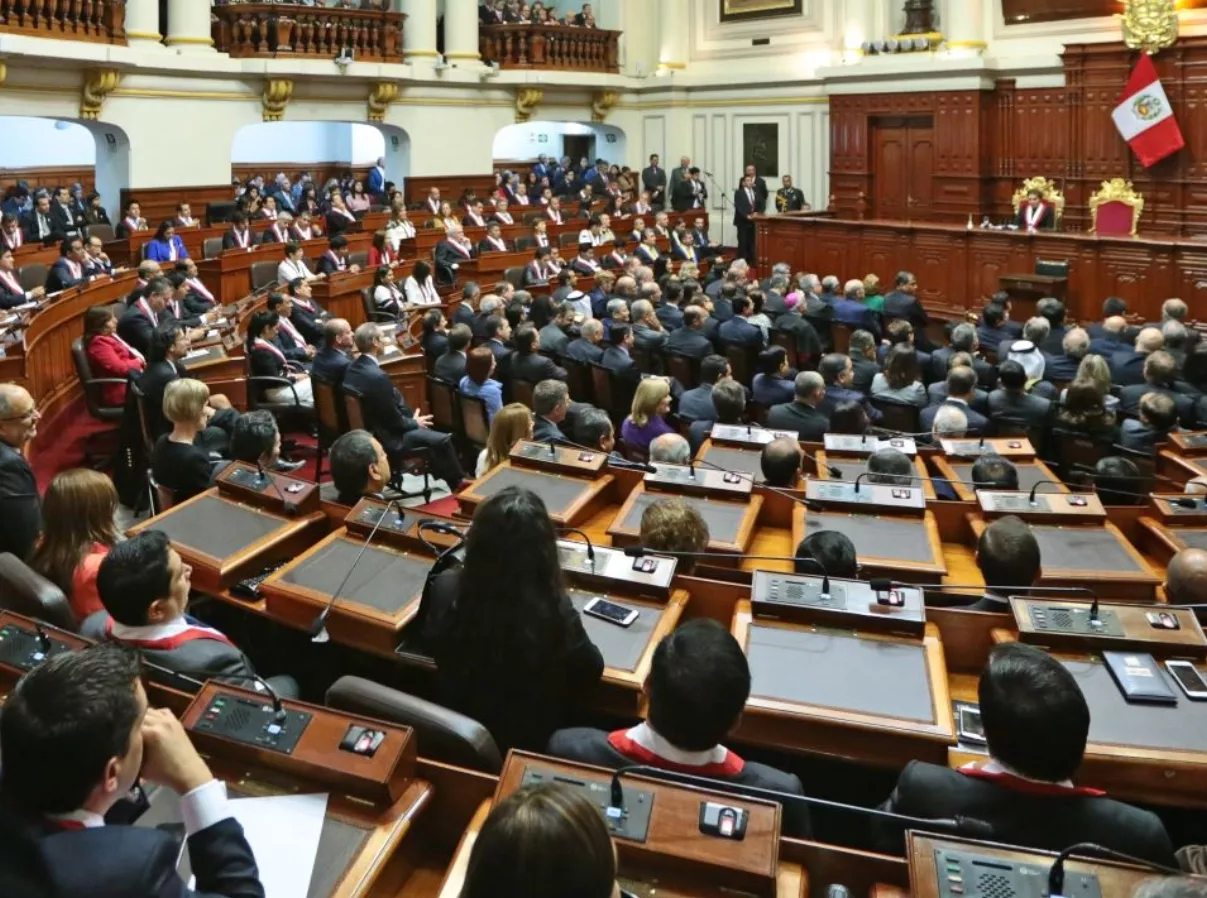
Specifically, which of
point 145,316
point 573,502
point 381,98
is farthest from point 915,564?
point 381,98

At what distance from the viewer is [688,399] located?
269 inches

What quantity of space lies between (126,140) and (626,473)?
10.8 metres

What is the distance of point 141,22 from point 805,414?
34.4ft

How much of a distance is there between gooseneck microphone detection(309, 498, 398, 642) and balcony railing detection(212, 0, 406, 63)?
12206 millimetres

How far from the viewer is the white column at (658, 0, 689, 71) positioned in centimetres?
1859

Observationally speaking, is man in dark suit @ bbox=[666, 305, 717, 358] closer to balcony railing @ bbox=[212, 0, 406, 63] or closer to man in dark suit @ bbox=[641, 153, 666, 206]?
balcony railing @ bbox=[212, 0, 406, 63]

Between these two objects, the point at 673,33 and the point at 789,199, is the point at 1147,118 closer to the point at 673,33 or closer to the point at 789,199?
the point at 789,199

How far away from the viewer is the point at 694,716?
2.30 metres

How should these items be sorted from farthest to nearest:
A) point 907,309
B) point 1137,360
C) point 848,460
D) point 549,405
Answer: point 907,309 → point 1137,360 → point 549,405 → point 848,460

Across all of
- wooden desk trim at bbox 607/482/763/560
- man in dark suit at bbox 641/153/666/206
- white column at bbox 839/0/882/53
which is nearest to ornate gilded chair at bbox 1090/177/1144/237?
white column at bbox 839/0/882/53

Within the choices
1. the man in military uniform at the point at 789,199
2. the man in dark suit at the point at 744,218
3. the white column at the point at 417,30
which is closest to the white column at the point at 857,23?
the man in military uniform at the point at 789,199

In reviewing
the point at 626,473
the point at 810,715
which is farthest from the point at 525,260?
the point at 810,715

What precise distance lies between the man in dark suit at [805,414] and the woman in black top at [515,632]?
3.68m

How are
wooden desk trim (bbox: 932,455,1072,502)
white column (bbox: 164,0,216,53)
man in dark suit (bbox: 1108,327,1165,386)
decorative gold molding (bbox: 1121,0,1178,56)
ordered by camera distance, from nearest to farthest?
wooden desk trim (bbox: 932,455,1072,502)
man in dark suit (bbox: 1108,327,1165,386)
decorative gold molding (bbox: 1121,0,1178,56)
white column (bbox: 164,0,216,53)
